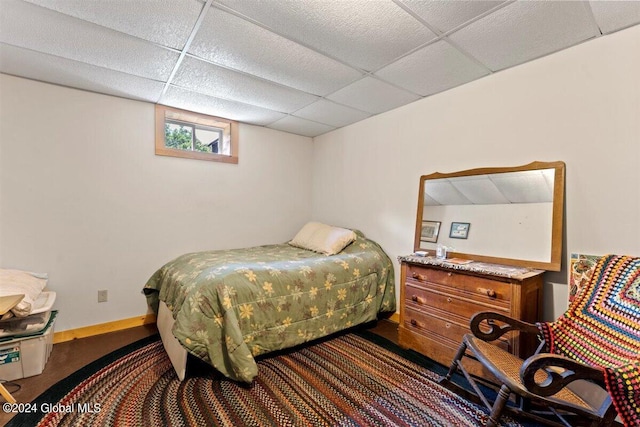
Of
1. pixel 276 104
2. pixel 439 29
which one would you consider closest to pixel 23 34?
pixel 276 104

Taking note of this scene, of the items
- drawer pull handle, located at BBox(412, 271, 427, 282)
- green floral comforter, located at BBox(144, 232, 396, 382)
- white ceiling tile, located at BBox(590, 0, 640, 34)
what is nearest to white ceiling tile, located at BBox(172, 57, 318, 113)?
green floral comforter, located at BBox(144, 232, 396, 382)

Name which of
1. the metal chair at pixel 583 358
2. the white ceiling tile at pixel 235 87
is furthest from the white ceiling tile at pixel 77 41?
the metal chair at pixel 583 358

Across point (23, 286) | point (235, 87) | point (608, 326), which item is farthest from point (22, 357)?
point (608, 326)

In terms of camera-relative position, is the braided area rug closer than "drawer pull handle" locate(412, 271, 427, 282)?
Yes

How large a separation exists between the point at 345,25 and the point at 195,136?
227 centimetres

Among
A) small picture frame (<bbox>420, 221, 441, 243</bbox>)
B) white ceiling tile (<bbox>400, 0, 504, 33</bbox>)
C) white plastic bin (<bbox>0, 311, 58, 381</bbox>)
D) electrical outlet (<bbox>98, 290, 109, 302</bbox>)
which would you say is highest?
white ceiling tile (<bbox>400, 0, 504, 33</bbox>)

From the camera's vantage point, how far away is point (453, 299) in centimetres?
212

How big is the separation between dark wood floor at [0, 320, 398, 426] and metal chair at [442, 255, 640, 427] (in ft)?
3.64

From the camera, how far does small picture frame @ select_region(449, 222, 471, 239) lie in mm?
2459

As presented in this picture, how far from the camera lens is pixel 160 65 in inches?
85.5

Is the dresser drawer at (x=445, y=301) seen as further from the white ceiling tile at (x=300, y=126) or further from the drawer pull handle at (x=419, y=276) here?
the white ceiling tile at (x=300, y=126)

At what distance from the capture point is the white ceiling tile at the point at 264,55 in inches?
69.0

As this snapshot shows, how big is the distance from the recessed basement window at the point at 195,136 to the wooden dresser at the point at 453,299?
2.38 m

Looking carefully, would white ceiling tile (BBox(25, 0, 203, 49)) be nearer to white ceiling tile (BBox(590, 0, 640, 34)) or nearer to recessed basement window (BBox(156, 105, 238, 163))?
recessed basement window (BBox(156, 105, 238, 163))
